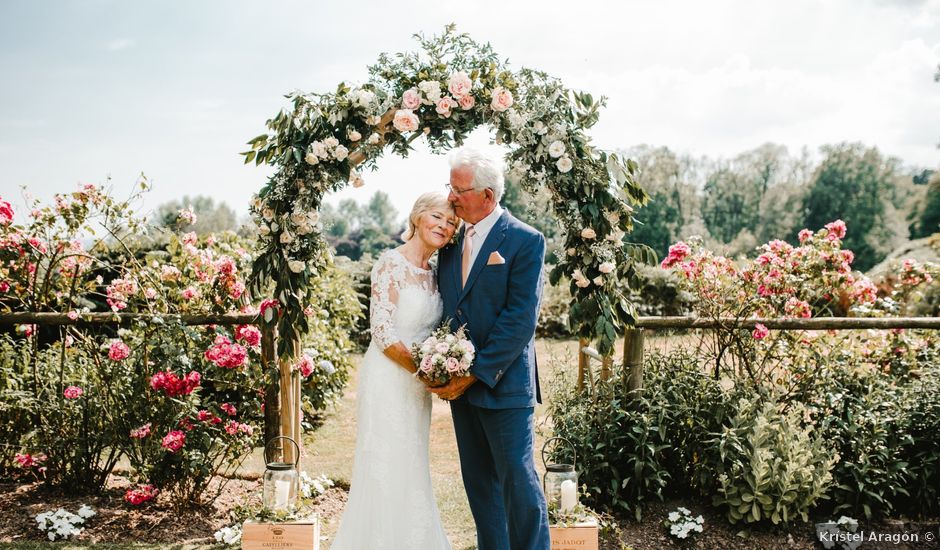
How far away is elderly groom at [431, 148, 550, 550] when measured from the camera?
3209mm

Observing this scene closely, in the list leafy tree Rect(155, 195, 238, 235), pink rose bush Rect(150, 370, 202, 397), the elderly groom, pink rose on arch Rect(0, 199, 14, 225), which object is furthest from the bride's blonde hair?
leafy tree Rect(155, 195, 238, 235)

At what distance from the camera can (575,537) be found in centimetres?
362

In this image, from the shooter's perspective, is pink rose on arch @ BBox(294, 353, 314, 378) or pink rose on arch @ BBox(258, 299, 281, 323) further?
pink rose on arch @ BBox(294, 353, 314, 378)

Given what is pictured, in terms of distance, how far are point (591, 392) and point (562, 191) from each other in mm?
1515

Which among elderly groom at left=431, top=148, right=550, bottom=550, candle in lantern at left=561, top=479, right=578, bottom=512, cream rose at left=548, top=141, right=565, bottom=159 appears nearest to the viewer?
elderly groom at left=431, top=148, right=550, bottom=550

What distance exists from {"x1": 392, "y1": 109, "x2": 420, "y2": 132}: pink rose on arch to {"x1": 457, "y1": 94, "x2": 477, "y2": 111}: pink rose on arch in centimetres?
29

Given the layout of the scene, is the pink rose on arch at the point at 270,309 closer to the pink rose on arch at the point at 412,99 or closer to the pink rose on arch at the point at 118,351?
the pink rose on arch at the point at 118,351

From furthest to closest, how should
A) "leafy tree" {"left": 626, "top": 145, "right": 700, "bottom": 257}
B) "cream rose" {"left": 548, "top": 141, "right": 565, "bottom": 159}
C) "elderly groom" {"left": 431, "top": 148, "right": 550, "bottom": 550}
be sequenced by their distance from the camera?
1. "leafy tree" {"left": 626, "top": 145, "right": 700, "bottom": 257}
2. "cream rose" {"left": 548, "top": 141, "right": 565, "bottom": 159}
3. "elderly groom" {"left": 431, "top": 148, "right": 550, "bottom": 550}

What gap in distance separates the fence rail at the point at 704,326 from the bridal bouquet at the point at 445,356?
5.37ft

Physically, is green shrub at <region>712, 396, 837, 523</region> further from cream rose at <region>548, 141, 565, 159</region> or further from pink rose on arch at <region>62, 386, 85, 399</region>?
pink rose on arch at <region>62, 386, 85, 399</region>

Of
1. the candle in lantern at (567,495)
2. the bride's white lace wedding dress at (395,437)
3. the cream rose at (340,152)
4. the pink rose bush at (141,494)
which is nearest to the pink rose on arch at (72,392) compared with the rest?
the pink rose bush at (141,494)

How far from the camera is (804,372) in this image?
4.75 metres

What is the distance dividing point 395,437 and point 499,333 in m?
0.82

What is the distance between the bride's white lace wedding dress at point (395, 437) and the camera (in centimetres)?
341
